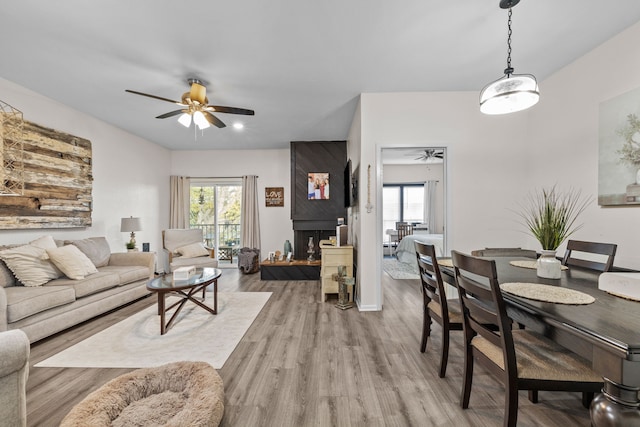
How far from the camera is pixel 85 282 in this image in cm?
277

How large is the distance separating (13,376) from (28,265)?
2.33 meters

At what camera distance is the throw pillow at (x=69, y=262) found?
2.80 meters

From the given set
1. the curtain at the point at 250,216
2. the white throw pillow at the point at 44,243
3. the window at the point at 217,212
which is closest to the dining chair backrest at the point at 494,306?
the white throw pillow at the point at 44,243

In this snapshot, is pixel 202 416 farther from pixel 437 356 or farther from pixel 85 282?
pixel 85 282

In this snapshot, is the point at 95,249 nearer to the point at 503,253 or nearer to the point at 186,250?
the point at 186,250

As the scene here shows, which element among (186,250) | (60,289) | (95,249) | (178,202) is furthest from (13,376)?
(178,202)

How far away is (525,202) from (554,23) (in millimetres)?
1918

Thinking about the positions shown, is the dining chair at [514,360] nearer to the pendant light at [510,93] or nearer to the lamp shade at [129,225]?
the pendant light at [510,93]

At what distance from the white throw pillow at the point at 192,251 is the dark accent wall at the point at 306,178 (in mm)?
1816

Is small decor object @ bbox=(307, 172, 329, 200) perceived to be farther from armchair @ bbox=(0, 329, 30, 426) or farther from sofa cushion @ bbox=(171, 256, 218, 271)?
armchair @ bbox=(0, 329, 30, 426)

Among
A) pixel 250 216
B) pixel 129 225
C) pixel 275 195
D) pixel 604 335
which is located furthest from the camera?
pixel 275 195

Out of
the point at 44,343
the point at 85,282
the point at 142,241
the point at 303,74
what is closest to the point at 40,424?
the point at 44,343

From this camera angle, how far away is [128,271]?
3371 mm

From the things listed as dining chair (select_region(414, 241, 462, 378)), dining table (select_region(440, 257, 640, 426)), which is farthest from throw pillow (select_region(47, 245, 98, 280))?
dining table (select_region(440, 257, 640, 426))
